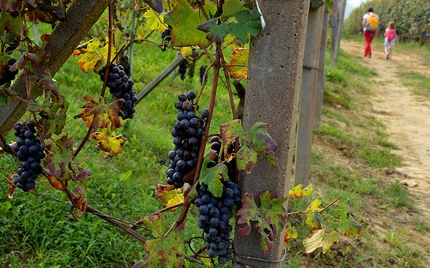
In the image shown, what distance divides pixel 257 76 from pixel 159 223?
46 cm

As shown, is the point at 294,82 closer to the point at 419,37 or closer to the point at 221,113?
the point at 221,113

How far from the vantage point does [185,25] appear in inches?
49.7

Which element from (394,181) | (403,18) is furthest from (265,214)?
(403,18)

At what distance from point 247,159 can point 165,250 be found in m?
0.34

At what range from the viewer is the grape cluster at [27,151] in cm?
132

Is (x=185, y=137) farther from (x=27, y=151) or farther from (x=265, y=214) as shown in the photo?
(x=27, y=151)

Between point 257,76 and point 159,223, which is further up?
point 257,76

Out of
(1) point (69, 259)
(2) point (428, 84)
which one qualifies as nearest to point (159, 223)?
(1) point (69, 259)

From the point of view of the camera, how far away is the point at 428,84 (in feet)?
40.4

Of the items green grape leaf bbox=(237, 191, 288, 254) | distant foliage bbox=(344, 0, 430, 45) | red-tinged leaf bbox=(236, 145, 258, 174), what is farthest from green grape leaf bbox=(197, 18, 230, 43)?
distant foliage bbox=(344, 0, 430, 45)

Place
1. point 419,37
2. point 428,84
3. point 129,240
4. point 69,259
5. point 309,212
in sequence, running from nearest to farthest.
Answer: point 309,212 < point 69,259 < point 129,240 < point 428,84 < point 419,37

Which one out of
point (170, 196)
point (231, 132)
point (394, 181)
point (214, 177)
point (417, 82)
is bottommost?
point (394, 181)

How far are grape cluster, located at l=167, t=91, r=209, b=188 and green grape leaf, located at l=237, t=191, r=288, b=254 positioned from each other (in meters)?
0.17

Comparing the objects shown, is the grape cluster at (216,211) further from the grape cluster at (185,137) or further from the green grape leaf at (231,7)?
the green grape leaf at (231,7)
